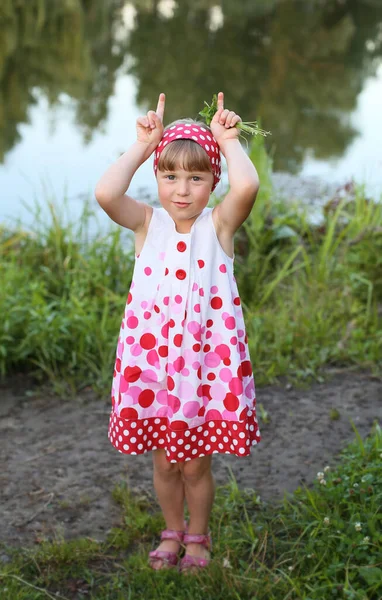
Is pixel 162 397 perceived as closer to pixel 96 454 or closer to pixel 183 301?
pixel 183 301

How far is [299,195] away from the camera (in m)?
6.43

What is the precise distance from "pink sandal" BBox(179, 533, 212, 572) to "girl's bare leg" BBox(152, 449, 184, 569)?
0.05 m

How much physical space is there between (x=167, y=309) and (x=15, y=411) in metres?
1.60

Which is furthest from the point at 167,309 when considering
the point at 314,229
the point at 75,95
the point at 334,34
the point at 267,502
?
the point at 334,34

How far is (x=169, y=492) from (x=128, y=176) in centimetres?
95

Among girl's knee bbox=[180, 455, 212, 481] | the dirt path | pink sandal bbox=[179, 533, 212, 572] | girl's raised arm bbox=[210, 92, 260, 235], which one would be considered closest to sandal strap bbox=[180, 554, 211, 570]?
pink sandal bbox=[179, 533, 212, 572]

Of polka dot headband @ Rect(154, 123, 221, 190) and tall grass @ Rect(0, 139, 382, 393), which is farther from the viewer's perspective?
tall grass @ Rect(0, 139, 382, 393)

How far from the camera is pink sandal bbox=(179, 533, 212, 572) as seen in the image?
240 centimetres

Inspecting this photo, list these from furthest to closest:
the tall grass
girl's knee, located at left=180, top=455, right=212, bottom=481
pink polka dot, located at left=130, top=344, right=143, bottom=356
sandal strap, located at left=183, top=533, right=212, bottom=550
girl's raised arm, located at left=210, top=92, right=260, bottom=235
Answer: the tall grass < sandal strap, located at left=183, top=533, right=212, bottom=550 < girl's knee, located at left=180, top=455, right=212, bottom=481 < pink polka dot, located at left=130, top=344, right=143, bottom=356 < girl's raised arm, located at left=210, top=92, right=260, bottom=235

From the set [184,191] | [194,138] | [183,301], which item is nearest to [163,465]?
[183,301]

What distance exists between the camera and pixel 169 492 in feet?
7.86

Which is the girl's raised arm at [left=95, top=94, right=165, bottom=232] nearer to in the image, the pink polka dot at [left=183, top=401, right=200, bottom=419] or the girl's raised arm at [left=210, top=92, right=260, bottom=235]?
the girl's raised arm at [left=210, top=92, right=260, bottom=235]

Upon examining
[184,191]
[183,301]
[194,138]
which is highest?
[194,138]

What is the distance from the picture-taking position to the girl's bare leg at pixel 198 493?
7.62 ft
